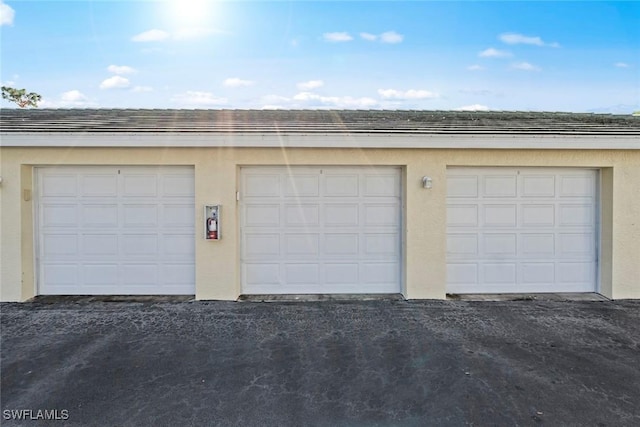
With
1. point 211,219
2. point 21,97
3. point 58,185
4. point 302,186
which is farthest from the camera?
point 21,97

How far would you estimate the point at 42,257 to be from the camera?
639 centimetres

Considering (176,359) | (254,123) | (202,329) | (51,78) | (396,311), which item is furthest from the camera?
(51,78)

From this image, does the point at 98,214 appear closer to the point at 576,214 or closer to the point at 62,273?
the point at 62,273

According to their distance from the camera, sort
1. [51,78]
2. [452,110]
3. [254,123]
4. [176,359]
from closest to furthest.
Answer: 1. [176,359]
2. [254,123]
3. [452,110]
4. [51,78]

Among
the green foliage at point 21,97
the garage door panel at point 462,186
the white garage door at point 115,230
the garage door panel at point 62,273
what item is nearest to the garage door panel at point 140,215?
the white garage door at point 115,230

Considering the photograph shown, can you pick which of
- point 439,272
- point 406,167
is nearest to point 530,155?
point 406,167

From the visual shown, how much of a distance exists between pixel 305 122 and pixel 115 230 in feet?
13.5

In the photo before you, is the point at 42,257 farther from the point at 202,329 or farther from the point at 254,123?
the point at 254,123

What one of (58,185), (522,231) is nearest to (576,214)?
(522,231)

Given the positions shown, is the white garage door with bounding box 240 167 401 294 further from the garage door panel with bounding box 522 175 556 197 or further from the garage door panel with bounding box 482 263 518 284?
the garage door panel with bounding box 522 175 556 197

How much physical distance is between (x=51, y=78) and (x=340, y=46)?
383 inches

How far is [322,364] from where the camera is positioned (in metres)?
3.90

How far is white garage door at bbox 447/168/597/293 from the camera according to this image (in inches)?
256

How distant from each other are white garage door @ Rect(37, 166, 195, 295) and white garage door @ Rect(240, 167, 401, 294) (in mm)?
1209
